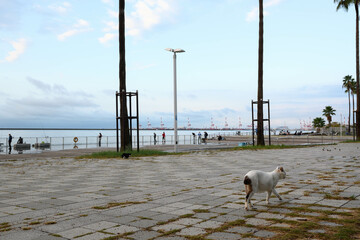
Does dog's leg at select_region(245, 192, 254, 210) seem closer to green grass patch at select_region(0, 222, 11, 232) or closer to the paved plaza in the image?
the paved plaza

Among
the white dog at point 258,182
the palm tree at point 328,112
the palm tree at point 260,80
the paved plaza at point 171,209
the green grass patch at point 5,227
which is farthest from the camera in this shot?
the palm tree at point 328,112

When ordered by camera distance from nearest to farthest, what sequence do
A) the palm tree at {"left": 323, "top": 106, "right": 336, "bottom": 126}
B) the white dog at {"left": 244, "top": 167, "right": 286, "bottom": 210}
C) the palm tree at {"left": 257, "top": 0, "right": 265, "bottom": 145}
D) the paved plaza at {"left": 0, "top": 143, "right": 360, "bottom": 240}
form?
the paved plaza at {"left": 0, "top": 143, "right": 360, "bottom": 240} → the white dog at {"left": 244, "top": 167, "right": 286, "bottom": 210} → the palm tree at {"left": 257, "top": 0, "right": 265, "bottom": 145} → the palm tree at {"left": 323, "top": 106, "right": 336, "bottom": 126}

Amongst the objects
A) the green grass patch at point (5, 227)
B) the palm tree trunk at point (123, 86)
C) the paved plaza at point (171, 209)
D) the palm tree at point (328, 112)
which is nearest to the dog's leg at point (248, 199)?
the paved plaza at point (171, 209)

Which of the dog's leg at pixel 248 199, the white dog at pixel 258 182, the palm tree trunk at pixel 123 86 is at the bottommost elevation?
the dog's leg at pixel 248 199

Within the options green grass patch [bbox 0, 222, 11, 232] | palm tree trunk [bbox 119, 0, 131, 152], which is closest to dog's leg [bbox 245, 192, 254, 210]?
green grass patch [bbox 0, 222, 11, 232]

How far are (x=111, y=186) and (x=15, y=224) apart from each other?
11.8 feet

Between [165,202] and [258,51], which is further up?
[258,51]

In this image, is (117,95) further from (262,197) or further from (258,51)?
(262,197)

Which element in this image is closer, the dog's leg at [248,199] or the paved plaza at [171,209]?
the paved plaza at [171,209]

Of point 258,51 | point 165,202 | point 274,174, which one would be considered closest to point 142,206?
point 165,202

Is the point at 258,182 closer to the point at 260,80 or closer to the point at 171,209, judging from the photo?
the point at 171,209

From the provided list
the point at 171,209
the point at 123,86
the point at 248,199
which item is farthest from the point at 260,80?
the point at 171,209

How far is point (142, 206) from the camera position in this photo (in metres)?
5.92

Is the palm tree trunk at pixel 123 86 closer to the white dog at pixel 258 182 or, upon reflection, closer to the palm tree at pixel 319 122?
the white dog at pixel 258 182
